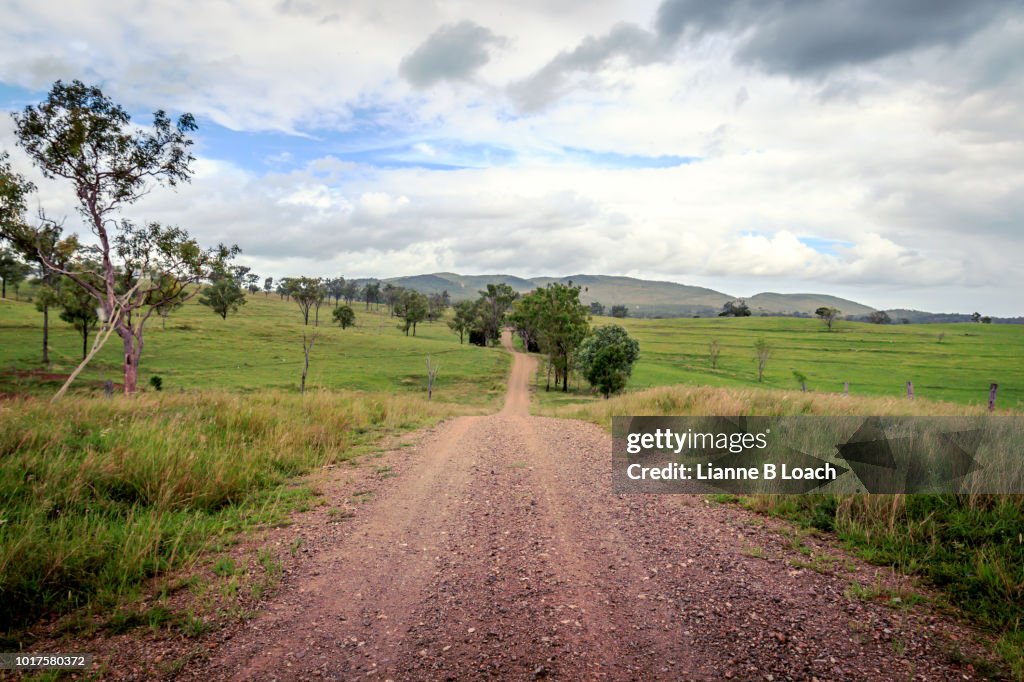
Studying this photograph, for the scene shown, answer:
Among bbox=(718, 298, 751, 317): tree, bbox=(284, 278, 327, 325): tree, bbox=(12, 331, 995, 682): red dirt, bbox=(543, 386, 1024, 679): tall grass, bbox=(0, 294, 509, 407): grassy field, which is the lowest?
bbox=(0, 294, 509, 407): grassy field

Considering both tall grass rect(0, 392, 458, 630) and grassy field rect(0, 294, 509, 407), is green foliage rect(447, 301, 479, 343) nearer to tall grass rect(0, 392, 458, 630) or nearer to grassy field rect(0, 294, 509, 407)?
grassy field rect(0, 294, 509, 407)

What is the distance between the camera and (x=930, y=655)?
3.85 metres

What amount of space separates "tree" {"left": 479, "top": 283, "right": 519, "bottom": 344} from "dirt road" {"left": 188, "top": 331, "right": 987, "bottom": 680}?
9229cm

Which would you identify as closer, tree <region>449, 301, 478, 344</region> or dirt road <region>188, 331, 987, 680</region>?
dirt road <region>188, 331, 987, 680</region>

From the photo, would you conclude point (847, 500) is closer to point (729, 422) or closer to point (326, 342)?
point (729, 422)

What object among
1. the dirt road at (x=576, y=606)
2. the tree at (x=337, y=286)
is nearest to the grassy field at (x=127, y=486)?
the dirt road at (x=576, y=606)

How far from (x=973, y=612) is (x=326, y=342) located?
74.0 m

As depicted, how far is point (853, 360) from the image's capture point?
72625 millimetres

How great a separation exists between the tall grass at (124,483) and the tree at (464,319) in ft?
278

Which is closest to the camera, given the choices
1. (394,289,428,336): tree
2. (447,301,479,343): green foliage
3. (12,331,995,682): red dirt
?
(12,331,995,682): red dirt

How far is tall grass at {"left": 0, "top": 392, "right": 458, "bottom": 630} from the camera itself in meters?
4.48

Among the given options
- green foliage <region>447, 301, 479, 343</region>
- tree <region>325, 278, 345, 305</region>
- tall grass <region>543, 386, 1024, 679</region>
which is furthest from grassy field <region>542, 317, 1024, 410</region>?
tree <region>325, 278, 345, 305</region>

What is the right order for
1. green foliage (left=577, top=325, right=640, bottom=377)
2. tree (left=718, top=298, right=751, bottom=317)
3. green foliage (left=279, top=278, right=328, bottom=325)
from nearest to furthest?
green foliage (left=577, top=325, right=640, bottom=377), green foliage (left=279, top=278, right=328, bottom=325), tree (left=718, top=298, right=751, bottom=317)

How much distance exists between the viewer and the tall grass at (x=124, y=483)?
14.7 feet
